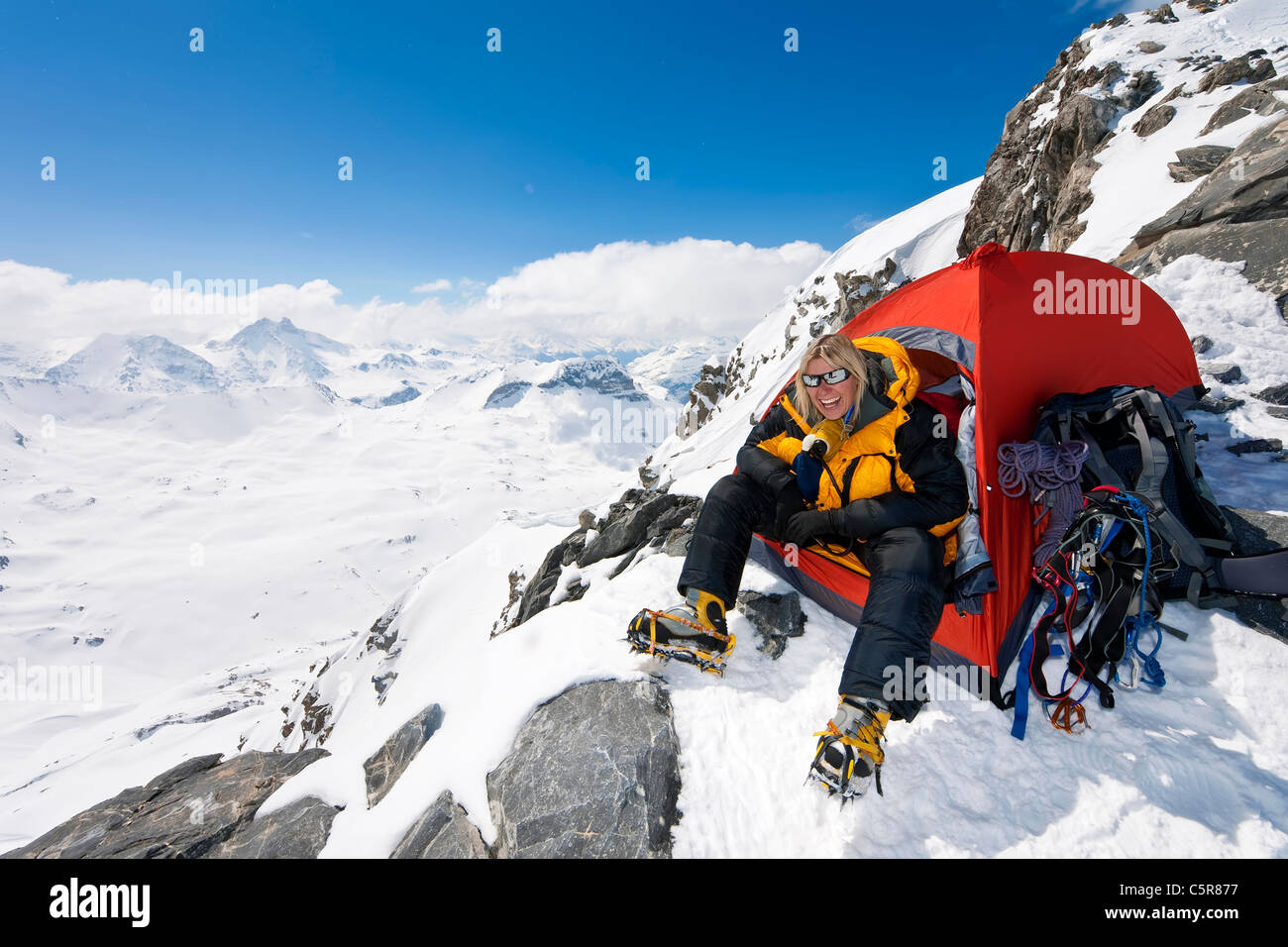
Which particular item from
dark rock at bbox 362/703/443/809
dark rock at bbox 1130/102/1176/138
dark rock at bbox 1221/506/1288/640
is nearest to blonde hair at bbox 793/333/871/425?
dark rock at bbox 1221/506/1288/640

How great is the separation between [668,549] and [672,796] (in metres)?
3.38

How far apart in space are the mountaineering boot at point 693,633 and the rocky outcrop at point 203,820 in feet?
10.3

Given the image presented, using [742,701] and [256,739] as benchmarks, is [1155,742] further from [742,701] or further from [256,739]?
[256,739]

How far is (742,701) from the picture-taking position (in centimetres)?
397

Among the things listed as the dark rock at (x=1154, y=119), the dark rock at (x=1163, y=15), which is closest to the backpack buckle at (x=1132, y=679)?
the dark rock at (x=1154, y=119)

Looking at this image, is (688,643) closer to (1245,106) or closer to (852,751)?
(852,751)

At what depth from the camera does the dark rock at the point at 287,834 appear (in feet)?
13.7

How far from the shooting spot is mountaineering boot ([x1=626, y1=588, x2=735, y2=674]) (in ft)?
13.6

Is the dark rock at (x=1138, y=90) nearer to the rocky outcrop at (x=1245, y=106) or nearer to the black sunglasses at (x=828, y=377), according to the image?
the rocky outcrop at (x=1245, y=106)

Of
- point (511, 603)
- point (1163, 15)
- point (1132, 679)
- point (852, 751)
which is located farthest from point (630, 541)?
point (1163, 15)

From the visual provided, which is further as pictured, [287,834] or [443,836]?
[287,834]

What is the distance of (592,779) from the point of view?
11.4 feet

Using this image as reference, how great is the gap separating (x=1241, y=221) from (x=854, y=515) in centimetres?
928
